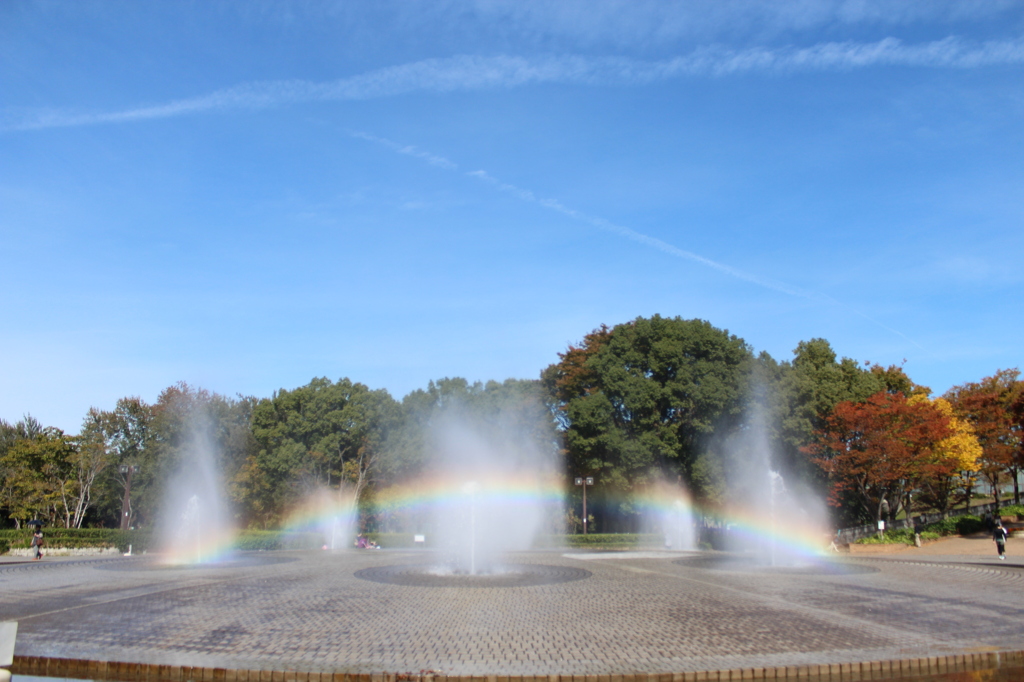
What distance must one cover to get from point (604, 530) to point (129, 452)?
3388 cm

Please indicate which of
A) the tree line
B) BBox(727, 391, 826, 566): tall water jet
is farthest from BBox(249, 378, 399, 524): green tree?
BBox(727, 391, 826, 566): tall water jet

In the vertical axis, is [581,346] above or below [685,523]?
above

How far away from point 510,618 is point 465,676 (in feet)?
12.8

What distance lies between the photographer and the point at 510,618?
426 inches

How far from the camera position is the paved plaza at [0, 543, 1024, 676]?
26.3 ft

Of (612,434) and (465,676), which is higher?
(612,434)

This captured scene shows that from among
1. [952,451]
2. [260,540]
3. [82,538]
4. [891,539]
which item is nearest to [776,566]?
[891,539]

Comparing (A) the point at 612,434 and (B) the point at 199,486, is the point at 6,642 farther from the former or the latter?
(B) the point at 199,486

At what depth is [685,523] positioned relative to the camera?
38375mm

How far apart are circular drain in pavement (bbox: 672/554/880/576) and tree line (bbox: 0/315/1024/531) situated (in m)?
11.3

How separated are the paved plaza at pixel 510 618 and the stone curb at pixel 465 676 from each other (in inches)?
5.9

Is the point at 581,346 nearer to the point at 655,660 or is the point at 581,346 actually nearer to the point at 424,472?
the point at 424,472

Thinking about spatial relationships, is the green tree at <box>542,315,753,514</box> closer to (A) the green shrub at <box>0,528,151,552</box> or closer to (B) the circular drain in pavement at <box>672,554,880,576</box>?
(B) the circular drain in pavement at <box>672,554,880,576</box>

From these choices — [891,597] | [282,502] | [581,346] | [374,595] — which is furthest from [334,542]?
[891,597]
